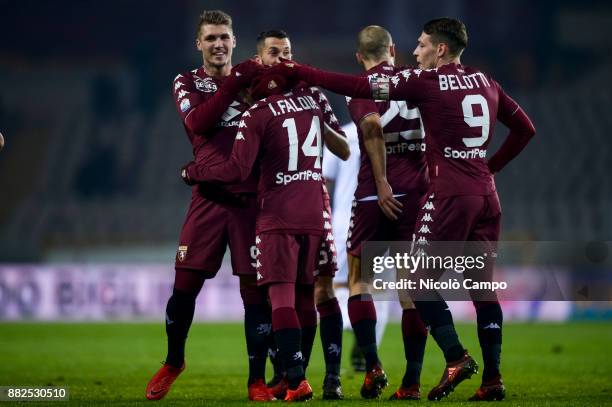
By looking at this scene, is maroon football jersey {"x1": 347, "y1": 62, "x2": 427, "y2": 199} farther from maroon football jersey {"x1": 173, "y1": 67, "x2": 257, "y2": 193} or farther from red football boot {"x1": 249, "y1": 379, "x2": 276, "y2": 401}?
red football boot {"x1": 249, "y1": 379, "x2": 276, "y2": 401}

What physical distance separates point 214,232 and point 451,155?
5.24ft

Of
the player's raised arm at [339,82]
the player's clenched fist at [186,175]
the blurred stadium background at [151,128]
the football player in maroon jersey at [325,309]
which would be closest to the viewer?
the player's raised arm at [339,82]

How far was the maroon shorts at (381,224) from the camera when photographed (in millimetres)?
6840

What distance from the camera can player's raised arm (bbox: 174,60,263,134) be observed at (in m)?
6.27

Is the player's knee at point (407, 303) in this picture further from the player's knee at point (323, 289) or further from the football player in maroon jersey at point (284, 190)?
the football player in maroon jersey at point (284, 190)

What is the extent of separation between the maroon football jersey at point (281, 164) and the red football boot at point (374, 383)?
3.25 ft

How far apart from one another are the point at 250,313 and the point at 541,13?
2707 centimetres

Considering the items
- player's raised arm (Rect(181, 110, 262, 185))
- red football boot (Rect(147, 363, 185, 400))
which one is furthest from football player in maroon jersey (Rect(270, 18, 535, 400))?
red football boot (Rect(147, 363, 185, 400))

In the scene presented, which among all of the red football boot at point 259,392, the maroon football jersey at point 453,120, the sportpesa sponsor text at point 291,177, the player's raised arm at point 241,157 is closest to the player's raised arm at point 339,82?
the maroon football jersey at point 453,120

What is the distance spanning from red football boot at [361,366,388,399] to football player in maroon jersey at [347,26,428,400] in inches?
4.7

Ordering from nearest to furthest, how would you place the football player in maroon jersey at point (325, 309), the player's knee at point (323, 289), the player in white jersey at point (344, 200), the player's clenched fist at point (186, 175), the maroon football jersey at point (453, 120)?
the maroon football jersey at point (453, 120) < the player's clenched fist at point (186, 175) < the football player in maroon jersey at point (325, 309) < the player's knee at point (323, 289) < the player in white jersey at point (344, 200)

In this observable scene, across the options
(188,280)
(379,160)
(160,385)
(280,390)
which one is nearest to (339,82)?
(379,160)

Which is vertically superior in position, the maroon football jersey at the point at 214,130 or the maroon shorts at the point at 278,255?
the maroon football jersey at the point at 214,130

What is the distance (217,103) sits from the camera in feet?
21.0
